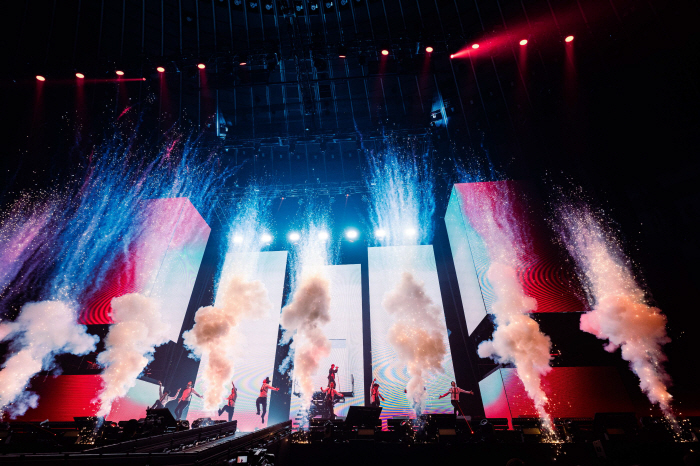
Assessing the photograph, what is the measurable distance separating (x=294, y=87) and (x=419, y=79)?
4.26 meters

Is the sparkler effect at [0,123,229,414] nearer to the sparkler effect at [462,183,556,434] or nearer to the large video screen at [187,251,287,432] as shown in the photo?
the large video screen at [187,251,287,432]

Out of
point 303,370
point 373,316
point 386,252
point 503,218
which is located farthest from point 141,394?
point 503,218

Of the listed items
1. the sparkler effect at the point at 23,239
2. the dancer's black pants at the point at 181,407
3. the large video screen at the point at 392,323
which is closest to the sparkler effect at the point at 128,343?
the dancer's black pants at the point at 181,407

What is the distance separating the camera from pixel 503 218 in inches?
435

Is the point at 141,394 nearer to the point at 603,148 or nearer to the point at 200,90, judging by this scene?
the point at 200,90

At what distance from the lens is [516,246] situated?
10.5 meters

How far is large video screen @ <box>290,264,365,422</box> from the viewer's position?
408 inches

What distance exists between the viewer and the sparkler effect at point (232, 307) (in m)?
11.0

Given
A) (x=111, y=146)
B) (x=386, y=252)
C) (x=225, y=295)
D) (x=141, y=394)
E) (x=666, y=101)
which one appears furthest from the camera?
(x=386, y=252)

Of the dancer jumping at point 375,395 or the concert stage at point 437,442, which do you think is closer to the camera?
the concert stage at point 437,442

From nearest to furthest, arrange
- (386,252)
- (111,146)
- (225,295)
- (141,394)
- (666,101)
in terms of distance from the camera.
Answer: (666,101)
(141,394)
(111,146)
(225,295)
(386,252)

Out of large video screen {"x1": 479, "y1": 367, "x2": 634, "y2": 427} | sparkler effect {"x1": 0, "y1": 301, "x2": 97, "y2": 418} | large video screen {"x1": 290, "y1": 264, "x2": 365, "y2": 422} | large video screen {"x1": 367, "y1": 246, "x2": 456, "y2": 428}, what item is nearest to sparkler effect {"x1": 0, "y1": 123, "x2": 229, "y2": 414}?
sparkler effect {"x1": 0, "y1": 301, "x2": 97, "y2": 418}

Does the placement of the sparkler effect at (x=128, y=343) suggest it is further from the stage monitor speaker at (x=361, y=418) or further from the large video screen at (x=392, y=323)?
the large video screen at (x=392, y=323)

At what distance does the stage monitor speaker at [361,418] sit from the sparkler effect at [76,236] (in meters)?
8.85
